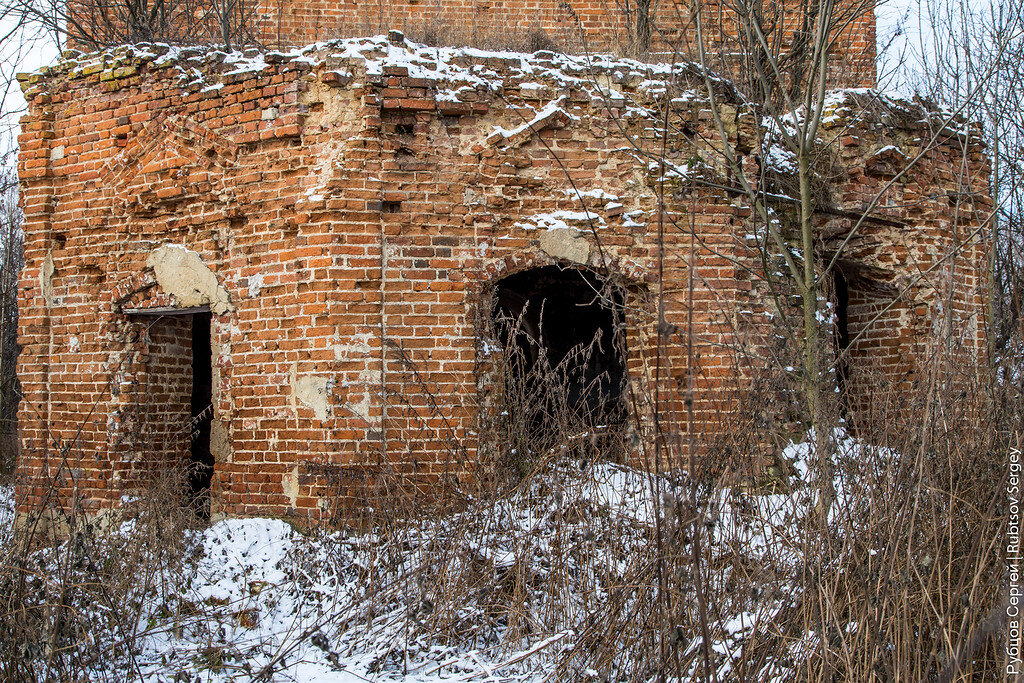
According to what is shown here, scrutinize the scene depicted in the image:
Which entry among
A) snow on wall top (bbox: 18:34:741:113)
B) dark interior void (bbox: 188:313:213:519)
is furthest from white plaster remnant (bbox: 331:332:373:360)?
dark interior void (bbox: 188:313:213:519)

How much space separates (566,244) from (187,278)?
2.88 m

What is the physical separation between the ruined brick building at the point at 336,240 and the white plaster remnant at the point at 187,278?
0.02 metres

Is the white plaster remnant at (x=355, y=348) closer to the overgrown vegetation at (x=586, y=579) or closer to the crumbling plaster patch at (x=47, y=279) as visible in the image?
the overgrown vegetation at (x=586, y=579)

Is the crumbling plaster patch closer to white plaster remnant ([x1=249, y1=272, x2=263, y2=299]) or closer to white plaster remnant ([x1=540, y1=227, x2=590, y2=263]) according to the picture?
white plaster remnant ([x1=249, y1=272, x2=263, y2=299])

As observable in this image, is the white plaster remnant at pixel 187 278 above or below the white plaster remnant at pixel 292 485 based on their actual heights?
above

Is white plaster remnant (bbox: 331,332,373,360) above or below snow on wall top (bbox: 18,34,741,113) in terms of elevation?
below

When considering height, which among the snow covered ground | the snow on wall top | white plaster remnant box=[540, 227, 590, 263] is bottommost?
the snow covered ground

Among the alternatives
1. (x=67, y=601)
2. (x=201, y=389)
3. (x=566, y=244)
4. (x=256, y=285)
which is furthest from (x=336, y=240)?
(x=201, y=389)

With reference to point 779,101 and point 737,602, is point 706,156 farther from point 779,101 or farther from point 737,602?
point 737,602

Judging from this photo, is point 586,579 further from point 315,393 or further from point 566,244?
point 566,244

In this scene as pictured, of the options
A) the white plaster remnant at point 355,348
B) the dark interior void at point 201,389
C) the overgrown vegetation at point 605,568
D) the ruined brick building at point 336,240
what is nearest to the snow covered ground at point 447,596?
the overgrown vegetation at point 605,568

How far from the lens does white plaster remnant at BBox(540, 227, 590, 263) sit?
5.56 m

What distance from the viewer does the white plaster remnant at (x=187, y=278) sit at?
5605 mm

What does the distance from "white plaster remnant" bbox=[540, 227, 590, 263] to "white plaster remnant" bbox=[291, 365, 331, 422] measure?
1863 mm
